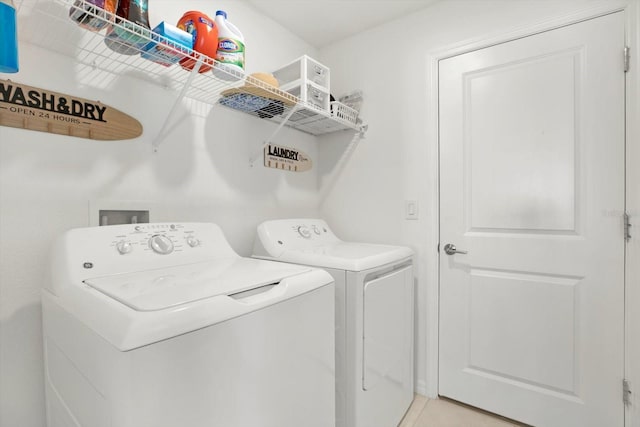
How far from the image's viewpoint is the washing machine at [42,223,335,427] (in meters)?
0.64

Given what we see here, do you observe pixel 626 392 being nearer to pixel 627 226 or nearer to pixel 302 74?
pixel 627 226

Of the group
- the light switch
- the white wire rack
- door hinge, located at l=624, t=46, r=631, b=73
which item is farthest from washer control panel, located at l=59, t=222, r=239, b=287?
door hinge, located at l=624, t=46, r=631, b=73

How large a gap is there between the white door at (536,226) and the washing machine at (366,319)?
0.39 metres

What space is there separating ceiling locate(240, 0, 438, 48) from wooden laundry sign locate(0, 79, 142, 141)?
1158 millimetres

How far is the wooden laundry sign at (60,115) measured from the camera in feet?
3.41

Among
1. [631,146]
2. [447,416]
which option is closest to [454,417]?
[447,416]

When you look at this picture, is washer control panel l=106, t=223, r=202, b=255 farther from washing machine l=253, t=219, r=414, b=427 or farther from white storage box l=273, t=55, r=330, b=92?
white storage box l=273, t=55, r=330, b=92

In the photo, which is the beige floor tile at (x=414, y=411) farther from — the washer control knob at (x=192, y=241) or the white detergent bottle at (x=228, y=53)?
the white detergent bottle at (x=228, y=53)

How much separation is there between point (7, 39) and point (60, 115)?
0.47 metres

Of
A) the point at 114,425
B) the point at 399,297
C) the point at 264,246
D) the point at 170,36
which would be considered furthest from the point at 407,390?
the point at 170,36

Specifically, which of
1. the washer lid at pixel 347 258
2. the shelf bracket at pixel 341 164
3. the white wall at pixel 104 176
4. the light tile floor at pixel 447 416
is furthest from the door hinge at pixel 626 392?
the white wall at pixel 104 176

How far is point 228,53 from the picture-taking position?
1287mm

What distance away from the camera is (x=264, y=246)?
1681 mm

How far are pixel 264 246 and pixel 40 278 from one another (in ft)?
2.97
